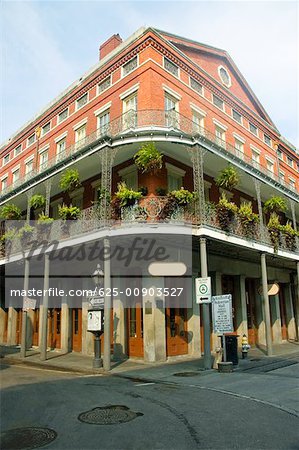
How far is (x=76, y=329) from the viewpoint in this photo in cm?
1758

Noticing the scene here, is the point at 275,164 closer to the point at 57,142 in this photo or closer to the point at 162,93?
the point at 162,93

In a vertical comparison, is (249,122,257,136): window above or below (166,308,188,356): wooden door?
above

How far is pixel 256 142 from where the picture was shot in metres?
22.9

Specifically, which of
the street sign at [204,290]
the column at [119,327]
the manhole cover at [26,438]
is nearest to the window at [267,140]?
the column at [119,327]

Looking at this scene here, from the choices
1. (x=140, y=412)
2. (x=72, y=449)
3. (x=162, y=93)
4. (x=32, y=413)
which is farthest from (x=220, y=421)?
(x=162, y=93)

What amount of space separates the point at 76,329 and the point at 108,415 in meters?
11.8

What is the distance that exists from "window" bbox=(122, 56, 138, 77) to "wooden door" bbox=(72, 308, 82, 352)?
11.2 meters

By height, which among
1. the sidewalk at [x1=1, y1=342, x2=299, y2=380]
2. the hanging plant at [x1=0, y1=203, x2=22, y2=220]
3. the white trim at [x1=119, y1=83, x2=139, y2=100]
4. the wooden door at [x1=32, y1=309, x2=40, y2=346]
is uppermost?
the white trim at [x1=119, y1=83, x2=139, y2=100]

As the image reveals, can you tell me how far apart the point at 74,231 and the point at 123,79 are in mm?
7495

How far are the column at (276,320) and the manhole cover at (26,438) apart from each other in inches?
686

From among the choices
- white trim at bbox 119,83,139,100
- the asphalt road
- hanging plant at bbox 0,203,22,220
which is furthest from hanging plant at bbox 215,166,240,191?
hanging plant at bbox 0,203,22,220

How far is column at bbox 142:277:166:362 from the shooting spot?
43.5ft

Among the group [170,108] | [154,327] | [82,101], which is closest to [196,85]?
[170,108]

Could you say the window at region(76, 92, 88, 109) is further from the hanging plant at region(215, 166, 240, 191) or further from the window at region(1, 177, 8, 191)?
the window at region(1, 177, 8, 191)
